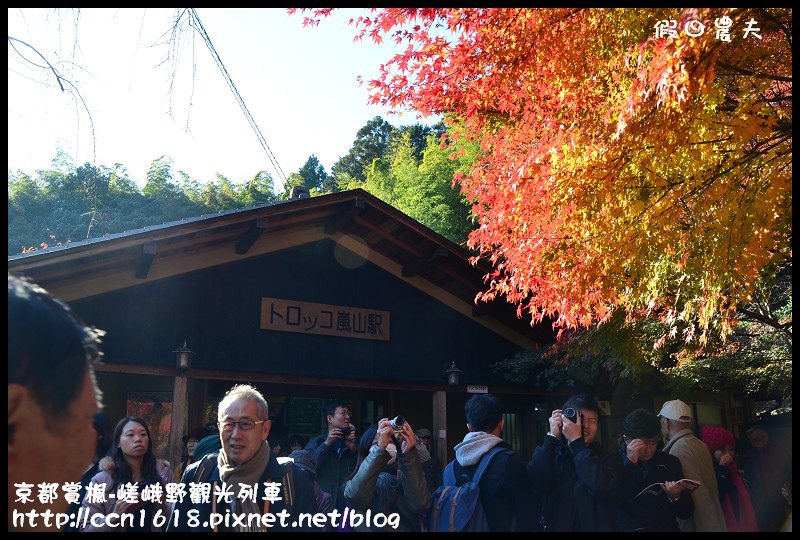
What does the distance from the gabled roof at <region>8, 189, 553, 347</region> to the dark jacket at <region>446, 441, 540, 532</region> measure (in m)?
5.38

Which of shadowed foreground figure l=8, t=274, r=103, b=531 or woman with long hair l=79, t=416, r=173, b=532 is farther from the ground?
shadowed foreground figure l=8, t=274, r=103, b=531

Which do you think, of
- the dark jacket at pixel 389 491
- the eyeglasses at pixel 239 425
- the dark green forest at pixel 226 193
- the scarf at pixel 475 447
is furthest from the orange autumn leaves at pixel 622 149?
the dark green forest at pixel 226 193

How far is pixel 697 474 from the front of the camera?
4.35 meters

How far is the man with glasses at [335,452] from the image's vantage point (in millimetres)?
5355

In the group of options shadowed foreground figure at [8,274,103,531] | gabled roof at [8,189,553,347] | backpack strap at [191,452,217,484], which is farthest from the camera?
gabled roof at [8,189,553,347]

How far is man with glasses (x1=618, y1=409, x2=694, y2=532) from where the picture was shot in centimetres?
398

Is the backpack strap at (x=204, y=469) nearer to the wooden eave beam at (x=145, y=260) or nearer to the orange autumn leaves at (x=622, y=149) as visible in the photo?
the orange autumn leaves at (x=622, y=149)

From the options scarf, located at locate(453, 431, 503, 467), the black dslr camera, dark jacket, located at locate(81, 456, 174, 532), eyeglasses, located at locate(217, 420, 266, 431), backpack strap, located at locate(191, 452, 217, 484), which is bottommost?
dark jacket, located at locate(81, 456, 174, 532)

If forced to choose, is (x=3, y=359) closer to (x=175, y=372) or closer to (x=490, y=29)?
(x=490, y=29)

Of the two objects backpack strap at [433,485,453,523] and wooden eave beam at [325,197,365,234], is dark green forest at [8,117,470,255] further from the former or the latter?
backpack strap at [433,485,453,523]

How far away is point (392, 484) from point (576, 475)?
1200mm

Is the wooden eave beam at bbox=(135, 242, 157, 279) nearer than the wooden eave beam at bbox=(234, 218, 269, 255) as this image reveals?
Yes

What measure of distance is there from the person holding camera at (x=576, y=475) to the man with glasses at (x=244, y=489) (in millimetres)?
1574

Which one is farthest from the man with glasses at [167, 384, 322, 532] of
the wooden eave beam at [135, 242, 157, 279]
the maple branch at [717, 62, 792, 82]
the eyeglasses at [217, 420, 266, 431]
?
the wooden eave beam at [135, 242, 157, 279]
